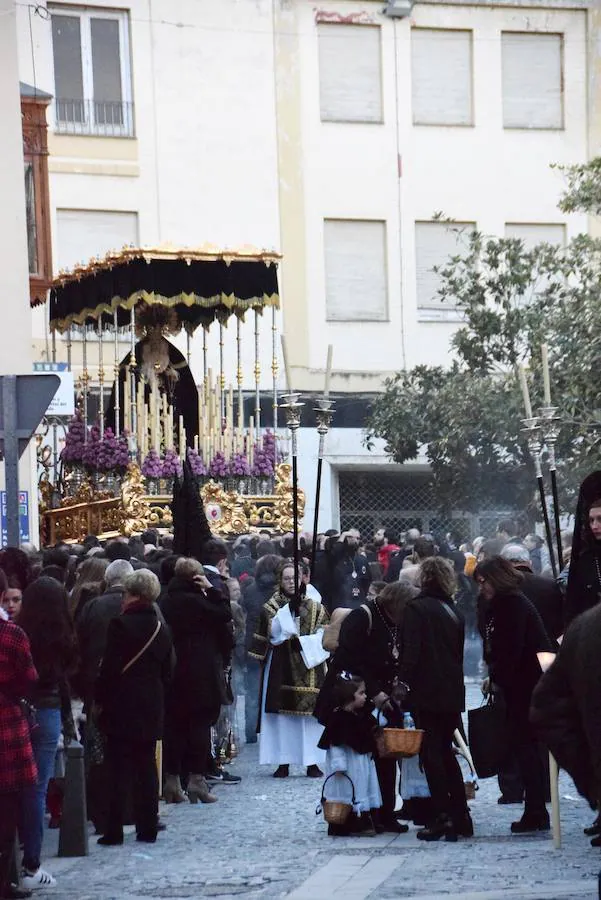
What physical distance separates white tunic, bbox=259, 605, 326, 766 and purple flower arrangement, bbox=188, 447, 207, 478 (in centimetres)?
990

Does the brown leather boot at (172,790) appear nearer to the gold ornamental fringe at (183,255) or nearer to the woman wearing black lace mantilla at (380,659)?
the woman wearing black lace mantilla at (380,659)

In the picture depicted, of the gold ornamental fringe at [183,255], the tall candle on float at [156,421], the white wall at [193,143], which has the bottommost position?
the tall candle on float at [156,421]

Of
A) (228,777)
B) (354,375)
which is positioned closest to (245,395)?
(354,375)

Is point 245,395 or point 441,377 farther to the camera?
point 245,395

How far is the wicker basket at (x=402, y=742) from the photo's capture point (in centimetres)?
1213

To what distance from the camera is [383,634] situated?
12516mm

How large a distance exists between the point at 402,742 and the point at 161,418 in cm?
1530

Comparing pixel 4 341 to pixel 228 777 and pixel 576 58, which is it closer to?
pixel 228 777

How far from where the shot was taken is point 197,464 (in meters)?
26.0

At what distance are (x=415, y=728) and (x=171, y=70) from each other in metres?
25.1

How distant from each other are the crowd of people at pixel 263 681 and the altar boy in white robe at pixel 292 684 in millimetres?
13

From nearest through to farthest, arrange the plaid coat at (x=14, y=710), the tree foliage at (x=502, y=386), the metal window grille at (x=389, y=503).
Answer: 1. the plaid coat at (x=14, y=710)
2. the tree foliage at (x=502, y=386)
3. the metal window grille at (x=389, y=503)

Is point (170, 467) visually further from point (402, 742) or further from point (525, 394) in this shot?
point (402, 742)

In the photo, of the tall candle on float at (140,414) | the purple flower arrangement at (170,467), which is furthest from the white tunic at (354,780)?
the tall candle on float at (140,414)
